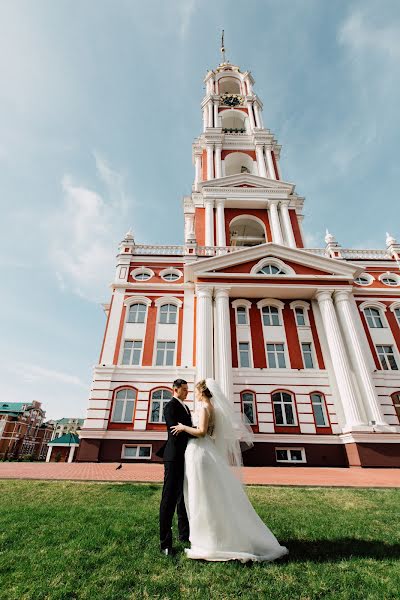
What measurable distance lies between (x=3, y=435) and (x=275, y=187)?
72.0 metres

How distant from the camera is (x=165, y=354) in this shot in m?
19.8

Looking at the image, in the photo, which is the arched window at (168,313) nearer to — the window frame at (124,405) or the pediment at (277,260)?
the pediment at (277,260)

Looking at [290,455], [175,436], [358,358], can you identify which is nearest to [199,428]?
[175,436]

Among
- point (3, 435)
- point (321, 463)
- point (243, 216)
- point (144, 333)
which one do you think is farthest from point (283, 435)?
point (3, 435)

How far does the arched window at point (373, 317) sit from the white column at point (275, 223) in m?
8.11

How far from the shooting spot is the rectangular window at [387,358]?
63.7 ft

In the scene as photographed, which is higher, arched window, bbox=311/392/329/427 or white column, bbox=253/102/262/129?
white column, bbox=253/102/262/129

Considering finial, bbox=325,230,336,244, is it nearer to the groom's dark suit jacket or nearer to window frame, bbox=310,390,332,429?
window frame, bbox=310,390,332,429

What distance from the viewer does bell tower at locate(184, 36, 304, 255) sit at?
25.7 meters

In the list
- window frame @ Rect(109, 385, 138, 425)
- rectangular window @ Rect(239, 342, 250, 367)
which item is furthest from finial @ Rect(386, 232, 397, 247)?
window frame @ Rect(109, 385, 138, 425)

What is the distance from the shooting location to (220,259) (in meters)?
20.7

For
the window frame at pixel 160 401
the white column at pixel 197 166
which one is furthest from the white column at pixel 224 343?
the white column at pixel 197 166

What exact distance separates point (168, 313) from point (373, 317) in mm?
13994

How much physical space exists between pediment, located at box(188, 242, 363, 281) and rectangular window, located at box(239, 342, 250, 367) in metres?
4.49
